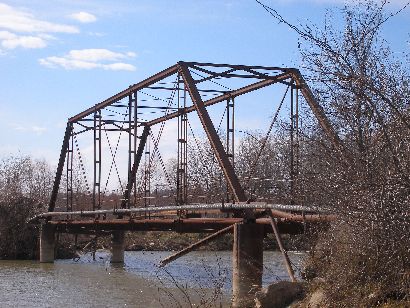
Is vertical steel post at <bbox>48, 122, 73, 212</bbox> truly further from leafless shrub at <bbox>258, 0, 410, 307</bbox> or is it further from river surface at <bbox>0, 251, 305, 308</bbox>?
leafless shrub at <bbox>258, 0, 410, 307</bbox>

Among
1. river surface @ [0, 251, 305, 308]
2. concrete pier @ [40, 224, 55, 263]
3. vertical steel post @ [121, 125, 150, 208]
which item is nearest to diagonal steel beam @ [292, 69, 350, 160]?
river surface @ [0, 251, 305, 308]

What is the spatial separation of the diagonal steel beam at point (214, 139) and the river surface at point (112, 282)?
2069mm

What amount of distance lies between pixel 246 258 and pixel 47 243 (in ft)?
74.3

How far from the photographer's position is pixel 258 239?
55.6 ft

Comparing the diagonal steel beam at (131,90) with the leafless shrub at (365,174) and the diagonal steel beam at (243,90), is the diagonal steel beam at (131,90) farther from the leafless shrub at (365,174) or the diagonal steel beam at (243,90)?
the leafless shrub at (365,174)

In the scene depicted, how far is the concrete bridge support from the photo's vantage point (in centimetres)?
1575

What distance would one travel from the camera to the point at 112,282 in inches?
1040

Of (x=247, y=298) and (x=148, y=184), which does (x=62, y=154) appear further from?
(x=247, y=298)

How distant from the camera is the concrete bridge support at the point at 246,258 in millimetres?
15750

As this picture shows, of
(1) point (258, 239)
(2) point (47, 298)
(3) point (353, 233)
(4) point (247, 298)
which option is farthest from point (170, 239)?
(3) point (353, 233)

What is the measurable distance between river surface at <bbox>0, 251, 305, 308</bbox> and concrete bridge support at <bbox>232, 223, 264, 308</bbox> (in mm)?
500

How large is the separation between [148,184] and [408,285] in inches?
851

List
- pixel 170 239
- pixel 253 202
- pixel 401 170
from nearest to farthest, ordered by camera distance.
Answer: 1. pixel 401 170
2. pixel 253 202
3. pixel 170 239

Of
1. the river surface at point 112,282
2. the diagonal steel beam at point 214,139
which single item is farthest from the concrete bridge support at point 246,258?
the diagonal steel beam at point 214,139
